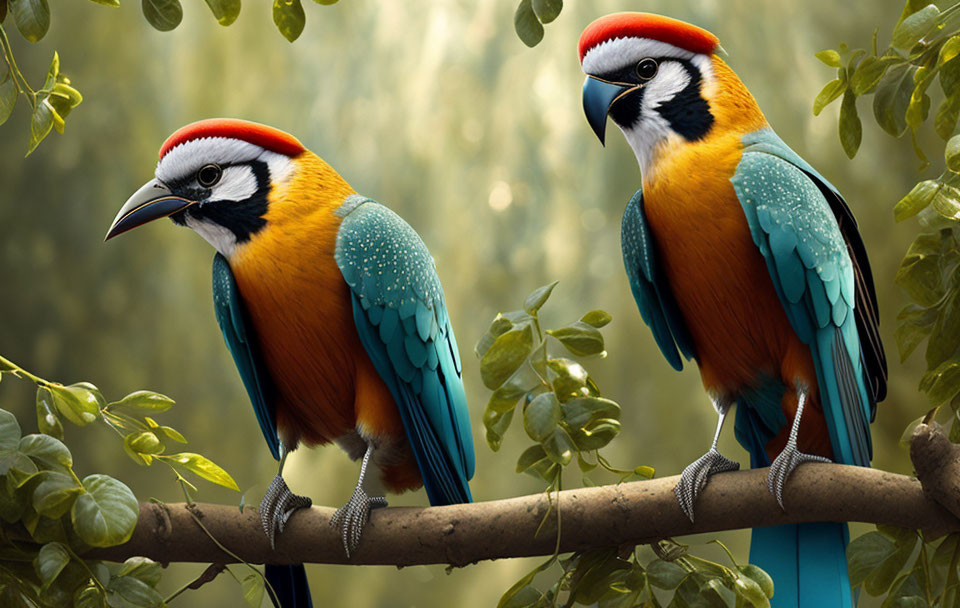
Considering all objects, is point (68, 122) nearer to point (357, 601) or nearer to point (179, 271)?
point (179, 271)

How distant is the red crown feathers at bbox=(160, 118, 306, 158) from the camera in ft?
3.50

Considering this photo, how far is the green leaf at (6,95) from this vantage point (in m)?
0.97

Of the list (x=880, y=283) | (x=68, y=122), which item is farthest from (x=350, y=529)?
(x=68, y=122)

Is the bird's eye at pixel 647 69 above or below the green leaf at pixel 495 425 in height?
above

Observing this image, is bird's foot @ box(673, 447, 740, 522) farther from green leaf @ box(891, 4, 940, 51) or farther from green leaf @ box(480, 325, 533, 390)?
green leaf @ box(891, 4, 940, 51)

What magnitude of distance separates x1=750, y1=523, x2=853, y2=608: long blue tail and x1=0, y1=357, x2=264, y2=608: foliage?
658 millimetres

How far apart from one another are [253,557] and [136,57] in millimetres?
1573

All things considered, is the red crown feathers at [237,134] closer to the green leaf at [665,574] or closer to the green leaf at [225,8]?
the green leaf at [225,8]

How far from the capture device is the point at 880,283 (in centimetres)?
201

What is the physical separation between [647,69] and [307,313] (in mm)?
496

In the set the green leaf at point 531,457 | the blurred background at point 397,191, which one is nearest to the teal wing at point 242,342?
the green leaf at point 531,457

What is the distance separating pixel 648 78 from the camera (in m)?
1.05

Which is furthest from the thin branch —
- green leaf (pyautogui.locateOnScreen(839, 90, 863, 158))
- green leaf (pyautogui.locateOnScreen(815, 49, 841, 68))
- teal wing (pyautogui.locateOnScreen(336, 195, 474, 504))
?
green leaf (pyautogui.locateOnScreen(815, 49, 841, 68))

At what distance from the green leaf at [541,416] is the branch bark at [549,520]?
7 cm
